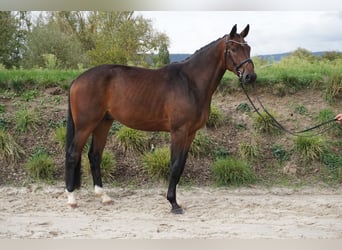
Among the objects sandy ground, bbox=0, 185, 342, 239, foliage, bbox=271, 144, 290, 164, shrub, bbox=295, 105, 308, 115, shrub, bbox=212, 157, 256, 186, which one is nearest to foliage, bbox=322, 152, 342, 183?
sandy ground, bbox=0, 185, 342, 239

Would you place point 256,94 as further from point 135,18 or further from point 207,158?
point 135,18

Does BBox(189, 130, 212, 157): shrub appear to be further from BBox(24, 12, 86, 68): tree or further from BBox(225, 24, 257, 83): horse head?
BBox(24, 12, 86, 68): tree

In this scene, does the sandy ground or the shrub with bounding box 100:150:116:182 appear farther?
the shrub with bounding box 100:150:116:182

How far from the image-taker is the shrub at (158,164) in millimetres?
5945

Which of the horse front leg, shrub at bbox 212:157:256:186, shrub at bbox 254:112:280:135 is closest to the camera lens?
the horse front leg

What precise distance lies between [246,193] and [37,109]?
3.71m

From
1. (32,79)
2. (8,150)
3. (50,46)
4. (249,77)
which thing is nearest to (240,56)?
(249,77)

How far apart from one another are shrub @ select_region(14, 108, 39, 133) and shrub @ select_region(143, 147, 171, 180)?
6.52ft

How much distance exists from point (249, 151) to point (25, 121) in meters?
3.54

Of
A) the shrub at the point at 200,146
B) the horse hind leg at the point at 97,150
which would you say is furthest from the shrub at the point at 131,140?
the horse hind leg at the point at 97,150

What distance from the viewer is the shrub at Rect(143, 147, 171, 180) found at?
19.5 feet

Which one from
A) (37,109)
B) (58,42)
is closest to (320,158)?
(37,109)

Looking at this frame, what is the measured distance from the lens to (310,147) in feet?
21.0

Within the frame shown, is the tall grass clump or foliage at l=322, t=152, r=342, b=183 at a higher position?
the tall grass clump
